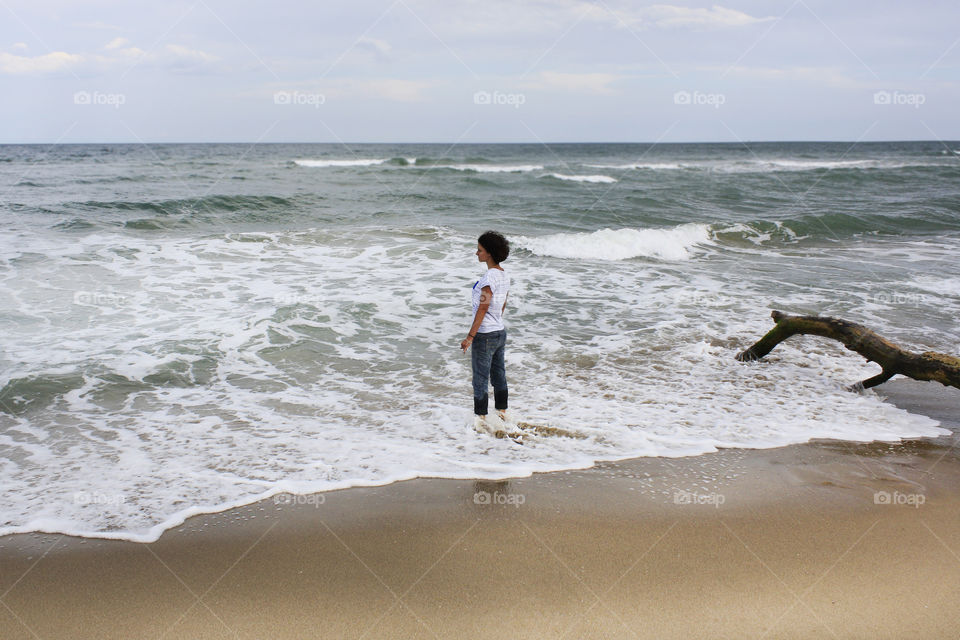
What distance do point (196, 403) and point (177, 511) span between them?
2.01 metres

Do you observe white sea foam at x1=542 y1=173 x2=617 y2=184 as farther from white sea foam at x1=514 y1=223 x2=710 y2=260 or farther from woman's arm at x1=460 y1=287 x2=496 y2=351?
woman's arm at x1=460 y1=287 x2=496 y2=351

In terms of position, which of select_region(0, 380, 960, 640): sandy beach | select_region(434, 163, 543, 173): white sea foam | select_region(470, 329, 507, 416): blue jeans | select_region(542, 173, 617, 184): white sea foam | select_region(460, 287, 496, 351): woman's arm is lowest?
select_region(0, 380, 960, 640): sandy beach

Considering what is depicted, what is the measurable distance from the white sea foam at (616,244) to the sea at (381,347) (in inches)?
4.4

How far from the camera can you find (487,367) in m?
5.17

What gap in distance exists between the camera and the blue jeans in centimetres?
508

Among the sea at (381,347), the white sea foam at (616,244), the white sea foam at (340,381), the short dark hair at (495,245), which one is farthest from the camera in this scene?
the white sea foam at (616,244)

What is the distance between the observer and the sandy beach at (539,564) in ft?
9.97

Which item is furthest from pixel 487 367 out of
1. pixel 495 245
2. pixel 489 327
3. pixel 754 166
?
pixel 754 166

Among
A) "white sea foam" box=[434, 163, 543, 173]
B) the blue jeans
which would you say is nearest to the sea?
the blue jeans

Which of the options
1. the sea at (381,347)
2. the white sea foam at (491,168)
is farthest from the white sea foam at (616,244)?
the white sea foam at (491,168)

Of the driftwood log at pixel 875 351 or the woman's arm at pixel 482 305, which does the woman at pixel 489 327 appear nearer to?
the woman's arm at pixel 482 305

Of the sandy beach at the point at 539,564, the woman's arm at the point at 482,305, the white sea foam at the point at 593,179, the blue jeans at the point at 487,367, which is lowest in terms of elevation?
the sandy beach at the point at 539,564

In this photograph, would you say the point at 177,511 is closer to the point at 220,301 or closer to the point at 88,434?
the point at 88,434

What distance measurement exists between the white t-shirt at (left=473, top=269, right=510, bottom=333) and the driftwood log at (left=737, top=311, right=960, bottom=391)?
3.19 meters
